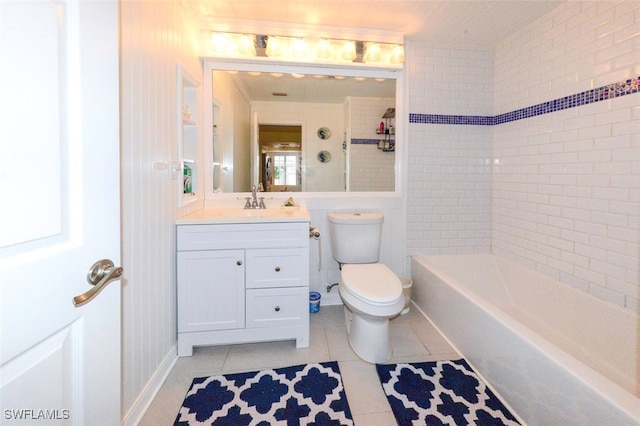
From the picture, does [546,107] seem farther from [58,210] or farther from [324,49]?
[58,210]

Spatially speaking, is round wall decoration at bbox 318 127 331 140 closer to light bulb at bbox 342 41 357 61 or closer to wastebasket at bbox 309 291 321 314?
light bulb at bbox 342 41 357 61

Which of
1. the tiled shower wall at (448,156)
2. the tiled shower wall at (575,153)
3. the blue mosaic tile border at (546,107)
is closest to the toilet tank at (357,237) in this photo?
the tiled shower wall at (448,156)

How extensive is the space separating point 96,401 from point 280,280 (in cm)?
109

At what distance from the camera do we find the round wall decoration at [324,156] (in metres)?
2.38

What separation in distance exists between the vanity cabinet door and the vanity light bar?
5.02 feet

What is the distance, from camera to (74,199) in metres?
0.62

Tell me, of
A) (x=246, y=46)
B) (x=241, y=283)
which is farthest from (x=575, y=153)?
(x=246, y=46)

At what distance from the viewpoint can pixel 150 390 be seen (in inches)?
54.2

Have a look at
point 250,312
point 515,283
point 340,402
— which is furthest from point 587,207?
point 250,312

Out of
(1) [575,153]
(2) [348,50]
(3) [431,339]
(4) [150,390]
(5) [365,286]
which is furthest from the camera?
(2) [348,50]

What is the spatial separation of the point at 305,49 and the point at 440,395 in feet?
7.99

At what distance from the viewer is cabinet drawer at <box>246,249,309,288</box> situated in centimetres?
170

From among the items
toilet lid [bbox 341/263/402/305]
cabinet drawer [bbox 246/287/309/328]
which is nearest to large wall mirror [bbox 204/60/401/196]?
toilet lid [bbox 341/263/402/305]

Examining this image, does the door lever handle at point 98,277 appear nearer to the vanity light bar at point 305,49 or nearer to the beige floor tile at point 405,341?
the beige floor tile at point 405,341
